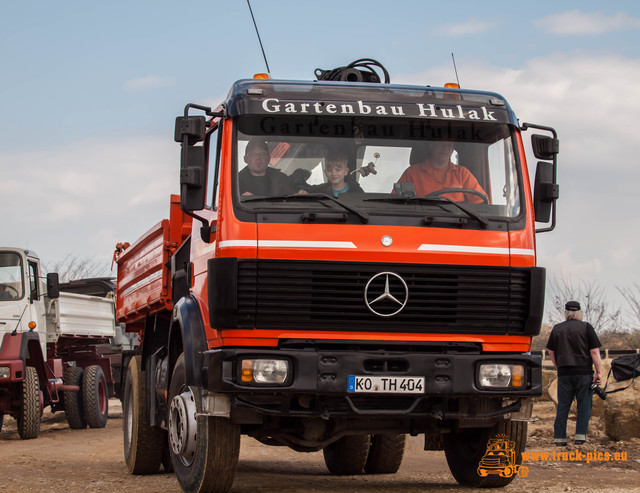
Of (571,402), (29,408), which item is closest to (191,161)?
(571,402)

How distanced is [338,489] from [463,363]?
5.78 feet

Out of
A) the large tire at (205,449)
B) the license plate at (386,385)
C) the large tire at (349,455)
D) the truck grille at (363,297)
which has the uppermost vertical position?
the truck grille at (363,297)

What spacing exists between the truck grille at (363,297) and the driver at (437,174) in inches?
22.8

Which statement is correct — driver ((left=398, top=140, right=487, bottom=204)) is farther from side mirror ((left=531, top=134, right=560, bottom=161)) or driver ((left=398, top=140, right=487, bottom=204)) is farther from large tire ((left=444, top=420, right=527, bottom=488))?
large tire ((left=444, top=420, right=527, bottom=488))

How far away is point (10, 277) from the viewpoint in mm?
14844

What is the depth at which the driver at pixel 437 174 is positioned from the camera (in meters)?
6.85

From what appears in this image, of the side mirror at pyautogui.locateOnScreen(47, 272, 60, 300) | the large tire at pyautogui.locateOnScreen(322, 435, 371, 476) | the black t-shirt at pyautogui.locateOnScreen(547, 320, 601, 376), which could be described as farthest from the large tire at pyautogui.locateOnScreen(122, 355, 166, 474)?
the side mirror at pyautogui.locateOnScreen(47, 272, 60, 300)

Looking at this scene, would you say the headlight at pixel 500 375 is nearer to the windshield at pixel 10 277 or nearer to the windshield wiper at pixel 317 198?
the windshield wiper at pixel 317 198

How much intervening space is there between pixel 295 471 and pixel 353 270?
12.7 feet

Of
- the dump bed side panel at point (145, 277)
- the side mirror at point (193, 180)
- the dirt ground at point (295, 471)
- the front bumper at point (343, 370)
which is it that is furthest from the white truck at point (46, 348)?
the front bumper at point (343, 370)

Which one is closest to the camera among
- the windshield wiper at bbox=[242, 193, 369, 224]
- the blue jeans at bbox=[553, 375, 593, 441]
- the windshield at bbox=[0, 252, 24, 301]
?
the windshield wiper at bbox=[242, 193, 369, 224]

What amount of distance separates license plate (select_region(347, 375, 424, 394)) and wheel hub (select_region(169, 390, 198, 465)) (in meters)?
1.19

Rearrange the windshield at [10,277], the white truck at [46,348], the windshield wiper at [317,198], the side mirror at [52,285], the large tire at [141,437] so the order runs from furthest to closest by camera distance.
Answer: the windshield at [10,277], the side mirror at [52,285], the white truck at [46,348], the large tire at [141,437], the windshield wiper at [317,198]

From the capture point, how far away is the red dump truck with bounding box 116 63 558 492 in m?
6.39
